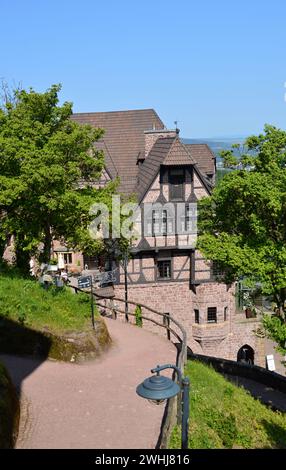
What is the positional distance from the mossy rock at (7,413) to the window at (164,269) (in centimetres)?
1759

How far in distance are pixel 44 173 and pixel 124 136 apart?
1831 centimetres

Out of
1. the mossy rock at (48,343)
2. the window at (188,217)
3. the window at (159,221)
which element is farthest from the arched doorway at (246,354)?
the mossy rock at (48,343)

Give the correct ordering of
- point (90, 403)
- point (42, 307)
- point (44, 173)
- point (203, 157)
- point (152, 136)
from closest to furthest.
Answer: point (90, 403) → point (42, 307) → point (44, 173) → point (152, 136) → point (203, 157)

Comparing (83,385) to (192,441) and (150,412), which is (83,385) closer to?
(150,412)

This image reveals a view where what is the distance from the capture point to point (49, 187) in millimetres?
17016

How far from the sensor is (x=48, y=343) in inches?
541

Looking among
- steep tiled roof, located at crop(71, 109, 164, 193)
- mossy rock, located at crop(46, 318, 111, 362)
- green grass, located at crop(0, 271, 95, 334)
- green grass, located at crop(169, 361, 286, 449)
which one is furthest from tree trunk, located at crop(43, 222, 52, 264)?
steep tiled roof, located at crop(71, 109, 164, 193)

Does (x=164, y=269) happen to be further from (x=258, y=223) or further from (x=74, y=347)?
(x=74, y=347)

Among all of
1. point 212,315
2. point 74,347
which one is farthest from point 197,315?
point 74,347


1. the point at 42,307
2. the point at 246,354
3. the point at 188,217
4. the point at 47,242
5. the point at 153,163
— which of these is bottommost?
the point at 246,354

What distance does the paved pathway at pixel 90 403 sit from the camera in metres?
9.48

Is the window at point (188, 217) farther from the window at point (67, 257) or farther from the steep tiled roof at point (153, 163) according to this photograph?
the window at point (67, 257)

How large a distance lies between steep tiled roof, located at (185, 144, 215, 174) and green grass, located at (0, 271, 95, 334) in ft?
61.9

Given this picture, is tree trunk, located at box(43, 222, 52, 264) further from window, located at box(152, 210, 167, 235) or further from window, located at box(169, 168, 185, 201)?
window, located at box(169, 168, 185, 201)
